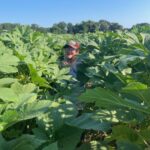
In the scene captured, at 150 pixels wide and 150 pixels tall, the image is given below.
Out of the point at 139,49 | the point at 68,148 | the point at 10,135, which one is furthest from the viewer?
the point at 139,49

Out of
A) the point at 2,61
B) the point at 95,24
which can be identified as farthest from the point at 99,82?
the point at 95,24

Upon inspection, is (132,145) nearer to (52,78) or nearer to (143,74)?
(143,74)

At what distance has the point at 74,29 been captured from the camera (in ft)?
181

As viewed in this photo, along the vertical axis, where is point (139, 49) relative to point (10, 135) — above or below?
above

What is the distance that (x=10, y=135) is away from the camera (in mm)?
1753

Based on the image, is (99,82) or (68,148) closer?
(68,148)

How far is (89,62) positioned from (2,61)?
2.61m

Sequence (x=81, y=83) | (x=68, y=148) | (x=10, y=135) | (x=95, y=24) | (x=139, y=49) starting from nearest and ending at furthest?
(x=68, y=148) < (x=10, y=135) < (x=139, y=49) < (x=81, y=83) < (x=95, y=24)

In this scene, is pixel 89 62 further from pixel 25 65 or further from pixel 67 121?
pixel 67 121

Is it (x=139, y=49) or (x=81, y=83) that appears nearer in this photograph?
(x=139, y=49)

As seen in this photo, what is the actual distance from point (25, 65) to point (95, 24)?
5158 cm

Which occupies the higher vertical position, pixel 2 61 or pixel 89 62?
pixel 2 61

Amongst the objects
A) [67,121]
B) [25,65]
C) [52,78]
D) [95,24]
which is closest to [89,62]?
[52,78]

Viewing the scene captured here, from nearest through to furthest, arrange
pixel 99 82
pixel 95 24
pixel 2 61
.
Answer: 1. pixel 2 61
2. pixel 99 82
3. pixel 95 24
